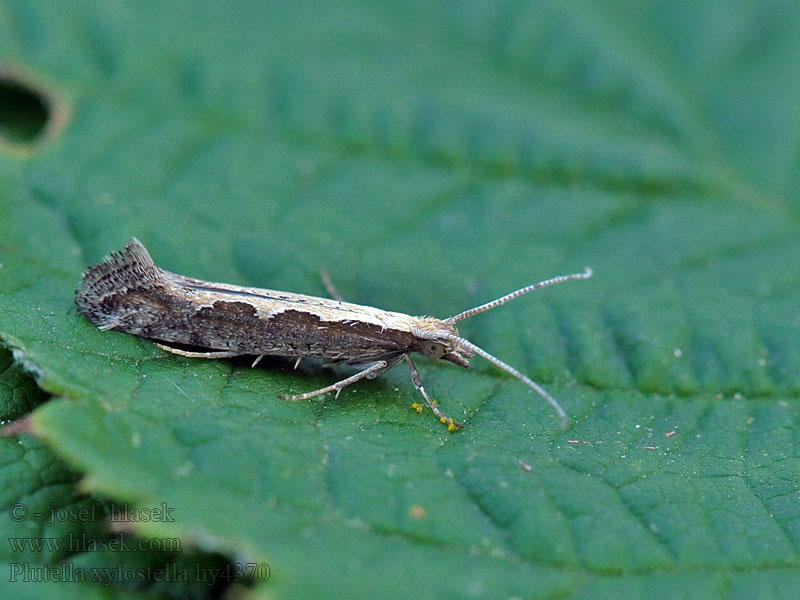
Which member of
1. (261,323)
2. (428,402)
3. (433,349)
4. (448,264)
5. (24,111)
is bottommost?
(428,402)

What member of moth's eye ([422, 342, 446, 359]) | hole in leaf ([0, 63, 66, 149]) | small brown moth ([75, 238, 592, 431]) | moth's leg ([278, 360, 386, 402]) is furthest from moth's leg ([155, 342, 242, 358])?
hole in leaf ([0, 63, 66, 149])

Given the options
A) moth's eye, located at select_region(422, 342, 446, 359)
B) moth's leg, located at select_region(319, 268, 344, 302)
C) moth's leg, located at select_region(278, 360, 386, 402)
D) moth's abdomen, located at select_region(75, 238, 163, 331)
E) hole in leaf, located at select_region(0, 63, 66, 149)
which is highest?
hole in leaf, located at select_region(0, 63, 66, 149)

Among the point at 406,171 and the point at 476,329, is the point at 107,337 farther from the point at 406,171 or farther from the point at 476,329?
the point at 406,171

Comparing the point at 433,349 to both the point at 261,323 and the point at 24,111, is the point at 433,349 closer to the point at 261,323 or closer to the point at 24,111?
the point at 261,323

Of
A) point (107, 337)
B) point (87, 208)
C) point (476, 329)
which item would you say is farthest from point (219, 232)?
point (476, 329)

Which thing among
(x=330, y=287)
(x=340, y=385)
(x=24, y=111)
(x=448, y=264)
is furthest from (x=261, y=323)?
(x=24, y=111)

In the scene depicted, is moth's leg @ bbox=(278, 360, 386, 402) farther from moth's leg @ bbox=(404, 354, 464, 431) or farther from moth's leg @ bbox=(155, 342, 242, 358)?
moth's leg @ bbox=(155, 342, 242, 358)

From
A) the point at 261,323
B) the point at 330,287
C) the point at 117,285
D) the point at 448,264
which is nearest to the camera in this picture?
the point at 117,285
